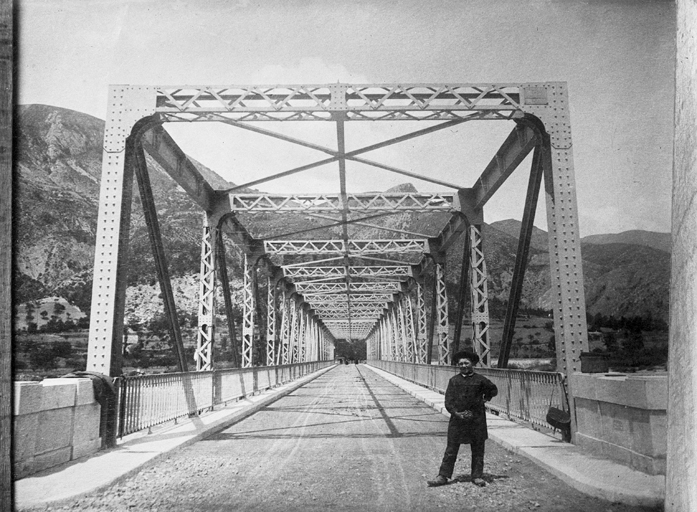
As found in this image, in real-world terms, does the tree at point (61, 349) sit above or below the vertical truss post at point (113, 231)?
below

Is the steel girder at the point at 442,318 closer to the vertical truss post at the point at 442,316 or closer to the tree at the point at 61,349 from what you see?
the vertical truss post at the point at 442,316

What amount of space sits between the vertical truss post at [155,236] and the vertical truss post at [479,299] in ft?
25.5

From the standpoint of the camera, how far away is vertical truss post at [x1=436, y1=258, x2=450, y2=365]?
22.1 m

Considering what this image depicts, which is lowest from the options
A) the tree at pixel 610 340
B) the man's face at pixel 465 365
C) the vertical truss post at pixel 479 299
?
the man's face at pixel 465 365

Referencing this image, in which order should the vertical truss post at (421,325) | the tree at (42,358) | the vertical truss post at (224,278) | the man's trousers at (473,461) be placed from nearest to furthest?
the man's trousers at (473,461) < the tree at (42,358) < the vertical truss post at (224,278) < the vertical truss post at (421,325)

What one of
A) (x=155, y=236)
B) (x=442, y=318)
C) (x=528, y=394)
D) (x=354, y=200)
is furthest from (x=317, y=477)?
(x=442, y=318)

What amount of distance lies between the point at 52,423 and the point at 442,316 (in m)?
19.3

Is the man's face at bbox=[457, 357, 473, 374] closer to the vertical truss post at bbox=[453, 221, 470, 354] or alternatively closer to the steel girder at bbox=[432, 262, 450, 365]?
the vertical truss post at bbox=[453, 221, 470, 354]

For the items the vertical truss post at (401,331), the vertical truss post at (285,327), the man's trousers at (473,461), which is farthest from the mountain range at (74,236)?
the vertical truss post at (401,331)

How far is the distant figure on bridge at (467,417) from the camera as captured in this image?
17.9 feet

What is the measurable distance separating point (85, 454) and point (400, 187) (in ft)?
42.7

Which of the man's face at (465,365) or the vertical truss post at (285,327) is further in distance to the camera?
the vertical truss post at (285,327)

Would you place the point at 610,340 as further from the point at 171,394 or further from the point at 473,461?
the point at 171,394

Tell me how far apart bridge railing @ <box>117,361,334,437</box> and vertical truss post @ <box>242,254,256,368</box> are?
14.2ft
